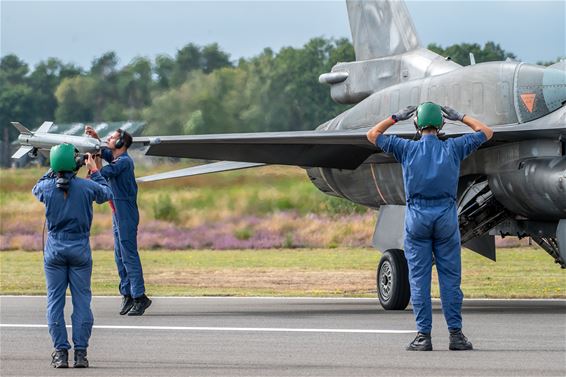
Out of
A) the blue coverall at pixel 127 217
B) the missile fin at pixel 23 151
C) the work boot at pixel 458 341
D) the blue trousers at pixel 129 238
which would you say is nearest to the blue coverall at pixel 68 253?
the work boot at pixel 458 341

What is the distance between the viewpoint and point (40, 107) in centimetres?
4350

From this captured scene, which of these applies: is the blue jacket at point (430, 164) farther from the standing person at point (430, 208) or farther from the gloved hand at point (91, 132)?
the gloved hand at point (91, 132)

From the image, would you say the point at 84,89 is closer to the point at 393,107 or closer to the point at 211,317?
the point at 393,107

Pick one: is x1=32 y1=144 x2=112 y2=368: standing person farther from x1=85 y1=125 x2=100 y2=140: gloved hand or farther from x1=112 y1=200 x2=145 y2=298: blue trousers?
x1=112 y1=200 x2=145 y2=298: blue trousers

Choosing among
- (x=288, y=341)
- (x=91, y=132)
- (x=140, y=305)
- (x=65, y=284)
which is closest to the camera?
(x=65, y=284)

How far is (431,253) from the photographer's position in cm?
1191

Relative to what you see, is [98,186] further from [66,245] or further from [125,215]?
[125,215]

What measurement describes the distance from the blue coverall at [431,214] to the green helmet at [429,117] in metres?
0.11

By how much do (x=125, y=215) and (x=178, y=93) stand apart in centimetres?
1786

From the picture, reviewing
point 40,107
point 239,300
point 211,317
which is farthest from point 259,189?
point 40,107

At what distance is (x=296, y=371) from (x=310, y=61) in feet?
127

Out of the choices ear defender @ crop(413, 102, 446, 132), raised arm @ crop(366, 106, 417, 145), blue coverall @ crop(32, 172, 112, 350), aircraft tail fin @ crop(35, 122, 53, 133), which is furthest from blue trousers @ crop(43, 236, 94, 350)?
aircraft tail fin @ crop(35, 122, 53, 133)

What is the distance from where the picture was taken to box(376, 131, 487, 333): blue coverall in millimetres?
11750

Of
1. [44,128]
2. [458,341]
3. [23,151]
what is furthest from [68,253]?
[44,128]
